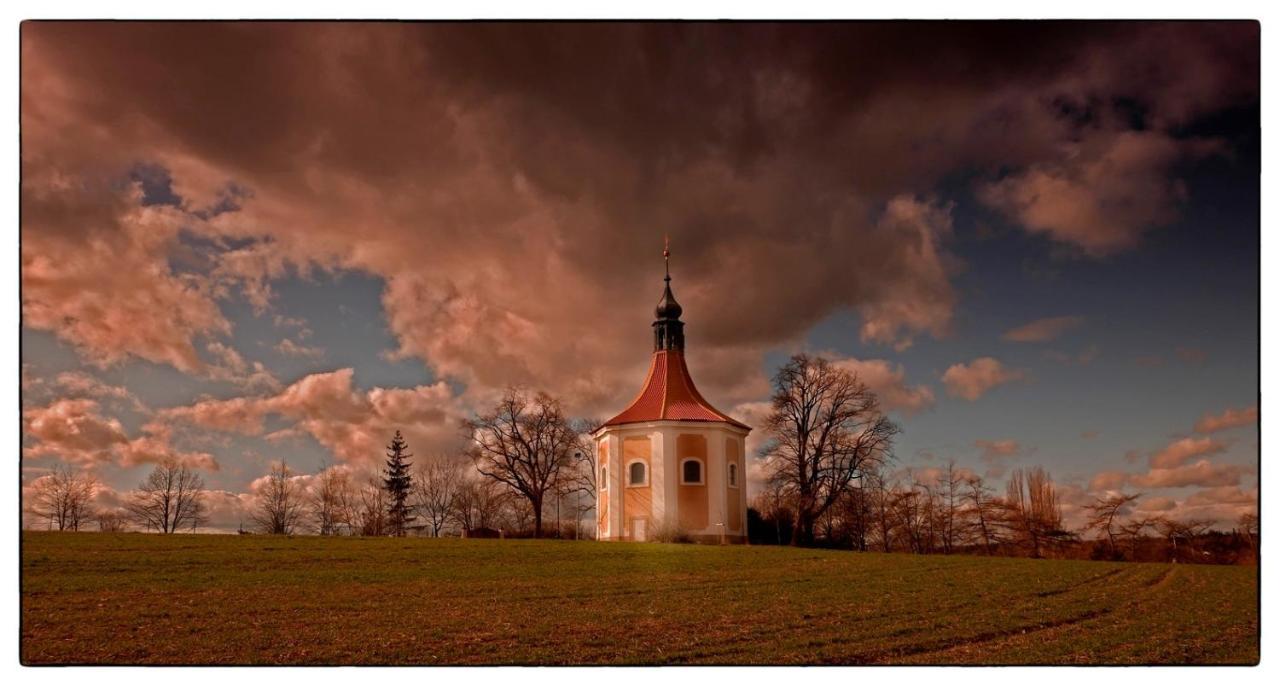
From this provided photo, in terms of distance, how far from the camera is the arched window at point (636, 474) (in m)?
32.1

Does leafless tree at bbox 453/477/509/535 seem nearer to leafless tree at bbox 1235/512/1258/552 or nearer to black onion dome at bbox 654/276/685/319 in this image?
black onion dome at bbox 654/276/685/319

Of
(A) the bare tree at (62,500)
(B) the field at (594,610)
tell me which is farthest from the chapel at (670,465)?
(A) the bare tree at (62,500)

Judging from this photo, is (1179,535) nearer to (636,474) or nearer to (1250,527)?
(1250,527)

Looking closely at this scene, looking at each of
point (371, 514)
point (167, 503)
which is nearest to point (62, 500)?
point (167, 503)

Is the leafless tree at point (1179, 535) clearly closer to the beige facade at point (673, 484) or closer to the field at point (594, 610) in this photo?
the field at point (594, 610)

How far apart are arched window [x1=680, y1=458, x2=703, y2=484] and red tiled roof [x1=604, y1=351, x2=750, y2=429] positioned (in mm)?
1473

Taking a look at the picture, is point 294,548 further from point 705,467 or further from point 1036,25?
point 1036,25

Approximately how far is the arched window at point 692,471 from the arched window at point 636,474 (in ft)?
4.49

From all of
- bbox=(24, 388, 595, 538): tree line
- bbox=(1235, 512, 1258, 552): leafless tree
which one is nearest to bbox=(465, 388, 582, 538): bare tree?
bbox=(24, 388, 595, 538): tree line

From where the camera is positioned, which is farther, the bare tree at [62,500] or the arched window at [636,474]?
the arched window at [636,474]

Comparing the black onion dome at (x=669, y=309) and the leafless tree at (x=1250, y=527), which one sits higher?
the black onion dome at (x=669, y=309)

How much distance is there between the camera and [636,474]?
32250mm

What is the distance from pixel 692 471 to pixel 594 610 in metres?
18.5

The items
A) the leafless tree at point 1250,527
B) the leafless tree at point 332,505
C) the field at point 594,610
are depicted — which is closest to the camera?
the field at point 594,610
